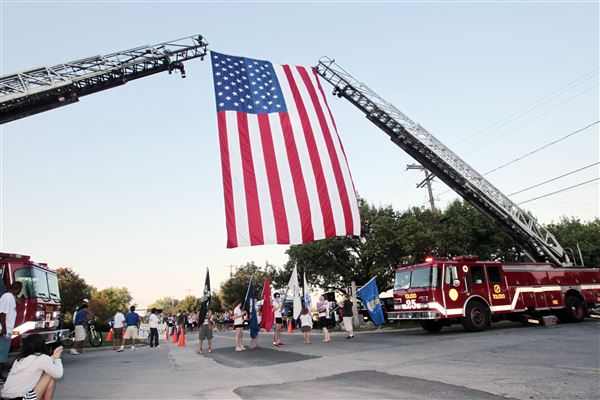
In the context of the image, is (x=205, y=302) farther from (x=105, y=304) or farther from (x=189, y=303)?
(x=189, y=303)

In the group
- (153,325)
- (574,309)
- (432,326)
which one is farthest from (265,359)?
(574,309)

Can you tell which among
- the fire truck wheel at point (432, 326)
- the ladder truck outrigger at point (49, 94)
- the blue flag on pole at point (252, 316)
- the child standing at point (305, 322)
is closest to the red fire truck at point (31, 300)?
the ladder truck outrigger at point (49, 94)

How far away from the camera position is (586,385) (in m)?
5.99

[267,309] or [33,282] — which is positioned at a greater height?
[33,282]

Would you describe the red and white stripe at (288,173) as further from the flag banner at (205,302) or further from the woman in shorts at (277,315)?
the flag banner at (205,302)

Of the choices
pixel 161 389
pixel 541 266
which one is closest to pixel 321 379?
pixel 161 389

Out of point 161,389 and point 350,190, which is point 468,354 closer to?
point 350,190

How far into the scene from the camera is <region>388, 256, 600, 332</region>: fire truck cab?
50.5ft

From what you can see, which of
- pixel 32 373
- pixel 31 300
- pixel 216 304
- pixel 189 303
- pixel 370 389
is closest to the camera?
pixel 32 373

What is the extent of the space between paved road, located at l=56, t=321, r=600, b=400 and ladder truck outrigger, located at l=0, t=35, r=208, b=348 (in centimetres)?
193

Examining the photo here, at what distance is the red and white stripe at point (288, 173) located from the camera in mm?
9602

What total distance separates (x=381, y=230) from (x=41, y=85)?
22289mm

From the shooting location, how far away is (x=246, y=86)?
10945mm

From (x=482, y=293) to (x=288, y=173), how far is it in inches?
403
